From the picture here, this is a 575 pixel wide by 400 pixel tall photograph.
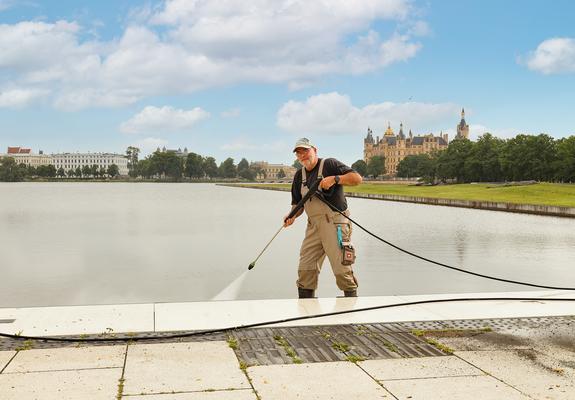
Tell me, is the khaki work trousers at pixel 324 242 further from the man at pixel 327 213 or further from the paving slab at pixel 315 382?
the paving slab at pixel 315 382

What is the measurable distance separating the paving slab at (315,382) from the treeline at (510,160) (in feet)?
293

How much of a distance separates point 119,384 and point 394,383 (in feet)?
7.25

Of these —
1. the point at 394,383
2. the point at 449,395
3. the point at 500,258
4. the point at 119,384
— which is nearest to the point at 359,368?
the point at 394,383

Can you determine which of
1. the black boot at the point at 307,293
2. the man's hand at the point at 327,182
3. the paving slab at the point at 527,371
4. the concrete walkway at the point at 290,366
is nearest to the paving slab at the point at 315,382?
the concrete walkway at the point at 290,366

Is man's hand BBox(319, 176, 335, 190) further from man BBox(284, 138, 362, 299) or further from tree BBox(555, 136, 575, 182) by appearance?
tree BBox(555, 136, 575, 182)

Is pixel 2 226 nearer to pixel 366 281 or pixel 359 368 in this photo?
pixel 366 281

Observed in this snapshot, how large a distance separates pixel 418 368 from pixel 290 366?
1114 mm

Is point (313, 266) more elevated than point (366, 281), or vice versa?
point (313, 266)

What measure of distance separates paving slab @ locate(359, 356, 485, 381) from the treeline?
291 feet

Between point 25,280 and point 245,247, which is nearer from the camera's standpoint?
point 25,280

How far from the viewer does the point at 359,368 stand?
5.46 meters

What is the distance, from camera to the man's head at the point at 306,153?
26.0ft

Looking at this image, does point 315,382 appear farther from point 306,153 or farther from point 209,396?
point 306,153

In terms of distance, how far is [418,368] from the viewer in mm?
5480
